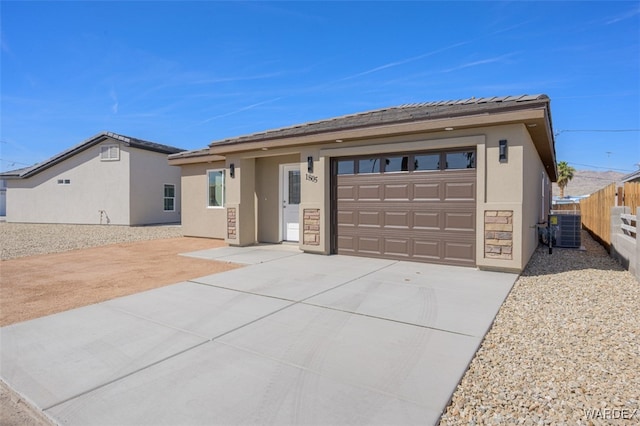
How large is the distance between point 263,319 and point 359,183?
5.23m

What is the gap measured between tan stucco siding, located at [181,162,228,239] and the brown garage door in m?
5.47

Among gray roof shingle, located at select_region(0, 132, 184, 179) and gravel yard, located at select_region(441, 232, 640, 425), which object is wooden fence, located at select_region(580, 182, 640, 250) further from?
gray roof shingle, located at select_region(0, 132, 184, 179)

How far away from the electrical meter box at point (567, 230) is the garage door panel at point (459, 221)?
5.10 meters

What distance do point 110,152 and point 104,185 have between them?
1.92 meters

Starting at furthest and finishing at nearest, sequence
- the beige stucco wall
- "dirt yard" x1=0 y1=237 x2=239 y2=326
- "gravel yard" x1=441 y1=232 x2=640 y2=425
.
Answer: the beige stucco wall
"dirt yard" x1=0 y1=237 x2=239 y2=326
"gravel yard" x1=441 y1=232 x2=640 y2=425

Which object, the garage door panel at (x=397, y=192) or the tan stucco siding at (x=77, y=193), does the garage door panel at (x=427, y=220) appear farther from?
the tan stucco siding at (x=77, y=193)

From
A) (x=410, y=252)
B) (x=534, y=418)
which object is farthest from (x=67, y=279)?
(x=534, y=418)

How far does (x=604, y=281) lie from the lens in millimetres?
6363

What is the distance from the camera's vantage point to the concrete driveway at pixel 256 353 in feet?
8.18

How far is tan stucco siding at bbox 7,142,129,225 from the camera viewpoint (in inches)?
752

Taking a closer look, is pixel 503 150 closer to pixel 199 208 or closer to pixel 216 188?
pixel 216 188

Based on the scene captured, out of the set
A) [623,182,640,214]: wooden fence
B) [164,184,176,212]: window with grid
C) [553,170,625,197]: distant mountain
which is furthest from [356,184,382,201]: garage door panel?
[553,170,625,197]: distant mountain

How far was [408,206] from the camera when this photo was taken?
26.2 feet

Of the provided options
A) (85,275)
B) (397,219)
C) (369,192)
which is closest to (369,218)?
(369,192)
